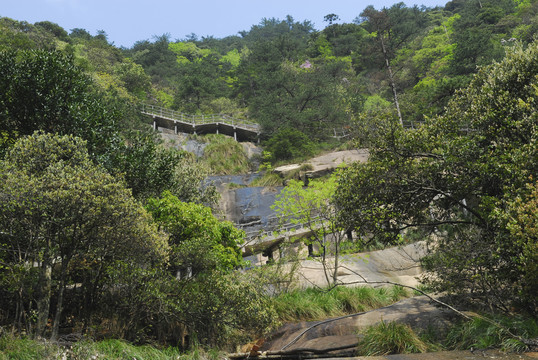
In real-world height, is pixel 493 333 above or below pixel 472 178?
below

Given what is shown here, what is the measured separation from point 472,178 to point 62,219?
10.8 m

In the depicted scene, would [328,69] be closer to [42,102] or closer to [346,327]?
[42,102]

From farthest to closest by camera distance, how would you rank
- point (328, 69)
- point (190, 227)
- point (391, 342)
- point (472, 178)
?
1. point (328, 69)
2. point (190, 227)
3. point (472, 178)
4. point (391, 342)

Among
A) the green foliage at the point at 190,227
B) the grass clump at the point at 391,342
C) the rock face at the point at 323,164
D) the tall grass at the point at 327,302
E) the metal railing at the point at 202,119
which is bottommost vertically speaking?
the tall grass at the point at 327,302

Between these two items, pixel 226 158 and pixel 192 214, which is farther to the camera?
pixel 226 158

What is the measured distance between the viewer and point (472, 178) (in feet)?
37.1

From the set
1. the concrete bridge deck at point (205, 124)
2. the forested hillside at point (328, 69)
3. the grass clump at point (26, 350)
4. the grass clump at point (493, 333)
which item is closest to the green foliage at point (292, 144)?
the forested hillside at point (328, 69)

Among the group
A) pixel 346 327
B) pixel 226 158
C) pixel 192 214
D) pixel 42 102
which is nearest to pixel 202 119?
pixel 226 158

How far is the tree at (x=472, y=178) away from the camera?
967 centimetres

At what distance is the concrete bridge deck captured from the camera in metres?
46.0

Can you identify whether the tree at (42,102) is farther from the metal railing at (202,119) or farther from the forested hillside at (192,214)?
the metal railing at (202,119)

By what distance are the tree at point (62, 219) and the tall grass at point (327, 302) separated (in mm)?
4921

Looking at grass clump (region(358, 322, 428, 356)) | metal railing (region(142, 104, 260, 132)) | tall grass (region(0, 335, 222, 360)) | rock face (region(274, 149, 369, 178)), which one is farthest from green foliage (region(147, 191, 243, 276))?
metal railing (region(142, 104, 260, 132))

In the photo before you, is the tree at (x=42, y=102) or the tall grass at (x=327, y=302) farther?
the tree at (x=42, y=102)
